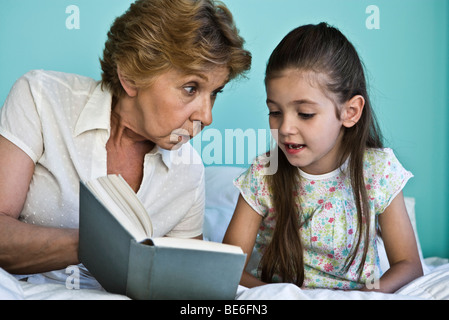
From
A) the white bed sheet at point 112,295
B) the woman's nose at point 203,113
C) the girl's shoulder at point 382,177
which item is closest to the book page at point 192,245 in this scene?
the white bed sheet at point 112,295

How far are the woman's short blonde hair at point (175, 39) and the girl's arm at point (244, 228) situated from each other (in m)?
0.41

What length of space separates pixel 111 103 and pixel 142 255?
2.26 feet

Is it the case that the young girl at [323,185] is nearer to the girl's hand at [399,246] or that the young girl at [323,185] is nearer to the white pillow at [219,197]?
the girl's hand at [399,246]

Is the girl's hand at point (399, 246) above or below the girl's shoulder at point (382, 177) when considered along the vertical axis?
below

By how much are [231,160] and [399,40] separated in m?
0.96

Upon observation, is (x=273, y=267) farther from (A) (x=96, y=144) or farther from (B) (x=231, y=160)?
(B) (x=231, y=160)

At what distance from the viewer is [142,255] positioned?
76 centimetres

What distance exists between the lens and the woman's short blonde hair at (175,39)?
3.98 feet

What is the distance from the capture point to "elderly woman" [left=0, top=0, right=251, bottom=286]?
1.20 meters

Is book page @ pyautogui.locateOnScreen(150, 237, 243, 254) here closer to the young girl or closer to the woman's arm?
the woman's arm

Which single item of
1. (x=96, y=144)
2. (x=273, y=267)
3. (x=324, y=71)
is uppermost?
(x=324, y=71)

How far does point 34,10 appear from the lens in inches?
83.0

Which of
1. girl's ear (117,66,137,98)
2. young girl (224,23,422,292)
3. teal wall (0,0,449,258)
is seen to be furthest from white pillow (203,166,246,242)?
girl's ear (117,66,137,98)
